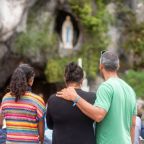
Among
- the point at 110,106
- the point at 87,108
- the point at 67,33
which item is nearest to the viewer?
the point at 87,108

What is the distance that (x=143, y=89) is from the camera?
56.3 feet

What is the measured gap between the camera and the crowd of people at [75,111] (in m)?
4.19

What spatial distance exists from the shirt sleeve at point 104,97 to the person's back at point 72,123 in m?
0.14

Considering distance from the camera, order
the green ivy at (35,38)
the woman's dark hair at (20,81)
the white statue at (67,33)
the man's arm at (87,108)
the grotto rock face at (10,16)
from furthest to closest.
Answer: the white statue at (67,33), the green ivy at (35,38), the grotto rock face at (10,16), the woman's dark hair at (20,81), the man's arm at (87,108)

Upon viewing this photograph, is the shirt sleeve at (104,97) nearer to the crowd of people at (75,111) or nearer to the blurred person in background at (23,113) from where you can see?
the crowd of people at (75,111)

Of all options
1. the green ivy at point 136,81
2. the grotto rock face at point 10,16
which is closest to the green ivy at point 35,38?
the grotto rock face at point 10,16

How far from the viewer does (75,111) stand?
14.0 feet

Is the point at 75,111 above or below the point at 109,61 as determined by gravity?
below

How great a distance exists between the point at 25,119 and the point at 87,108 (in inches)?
25.0

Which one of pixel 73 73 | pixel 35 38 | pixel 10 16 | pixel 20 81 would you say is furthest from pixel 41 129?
pixel 35 38

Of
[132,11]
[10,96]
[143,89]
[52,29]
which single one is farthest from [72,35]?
[10,96]

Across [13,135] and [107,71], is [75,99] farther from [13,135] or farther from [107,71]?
[13,135]

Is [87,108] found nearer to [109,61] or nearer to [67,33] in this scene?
[109,61]

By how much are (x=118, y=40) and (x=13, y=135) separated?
49.4 ft
